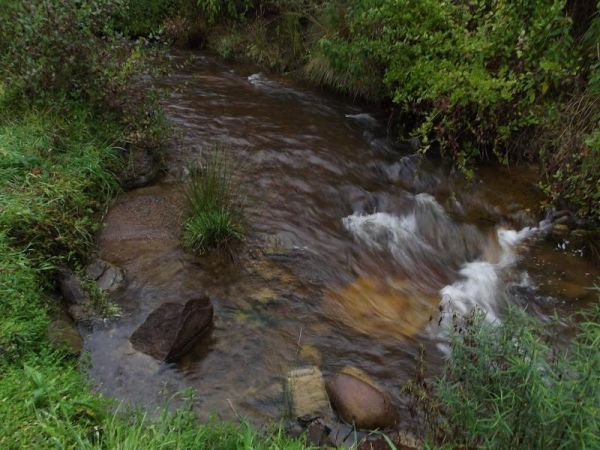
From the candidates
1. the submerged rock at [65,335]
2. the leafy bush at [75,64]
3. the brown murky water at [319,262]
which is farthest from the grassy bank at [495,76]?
the submerged rock at [65,335]

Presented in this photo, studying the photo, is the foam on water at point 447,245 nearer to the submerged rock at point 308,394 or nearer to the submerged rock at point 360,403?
the submerged rock at point 360,403

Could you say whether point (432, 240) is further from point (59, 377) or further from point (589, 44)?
point (59, 377)

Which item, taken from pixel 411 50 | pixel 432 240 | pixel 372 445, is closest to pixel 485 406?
pixel 372 445

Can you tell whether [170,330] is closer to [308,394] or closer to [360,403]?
[308,394]

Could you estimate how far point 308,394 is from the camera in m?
3.25

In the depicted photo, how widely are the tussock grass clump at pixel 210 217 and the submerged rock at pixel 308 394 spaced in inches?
61.3

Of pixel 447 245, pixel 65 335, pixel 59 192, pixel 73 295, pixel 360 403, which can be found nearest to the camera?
pixel 360 403

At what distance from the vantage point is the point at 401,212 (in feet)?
18.9

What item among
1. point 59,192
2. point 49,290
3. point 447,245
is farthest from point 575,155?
point 49,290

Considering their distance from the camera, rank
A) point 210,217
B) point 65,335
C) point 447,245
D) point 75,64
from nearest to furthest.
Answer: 1. point 65,335
2. point 210,217
3. point 75,64
4. point 447,245

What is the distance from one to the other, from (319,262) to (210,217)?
1.12m

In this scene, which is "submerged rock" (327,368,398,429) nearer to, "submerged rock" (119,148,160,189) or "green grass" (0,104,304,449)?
"green grass" (0,104,304,449)

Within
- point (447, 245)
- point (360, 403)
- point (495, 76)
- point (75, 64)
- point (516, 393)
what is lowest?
point (447, 245)

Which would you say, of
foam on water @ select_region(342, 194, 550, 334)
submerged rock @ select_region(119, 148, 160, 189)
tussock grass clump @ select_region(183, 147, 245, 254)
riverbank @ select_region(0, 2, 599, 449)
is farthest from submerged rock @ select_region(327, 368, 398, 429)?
submerged rock @ select_region(119, 148, 160, 189)
